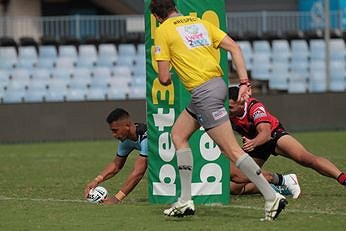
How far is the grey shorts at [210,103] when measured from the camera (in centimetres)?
1048

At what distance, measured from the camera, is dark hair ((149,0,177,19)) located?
10547 mm

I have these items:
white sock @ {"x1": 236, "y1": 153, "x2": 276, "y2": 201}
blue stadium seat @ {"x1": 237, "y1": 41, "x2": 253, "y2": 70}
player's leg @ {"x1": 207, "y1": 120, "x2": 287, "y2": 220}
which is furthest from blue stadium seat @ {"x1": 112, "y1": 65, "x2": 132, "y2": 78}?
white sock @ {"x1": 236, "y1": 153, "x2": 276, "y2": 201}

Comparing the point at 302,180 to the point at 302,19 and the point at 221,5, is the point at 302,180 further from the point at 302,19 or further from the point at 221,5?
the point at 302,19

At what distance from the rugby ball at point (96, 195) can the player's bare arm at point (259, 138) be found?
1709 millimetres

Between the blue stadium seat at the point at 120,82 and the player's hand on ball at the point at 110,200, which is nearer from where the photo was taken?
the player's hand on ball at the point at 110,200

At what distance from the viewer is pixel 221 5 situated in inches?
477

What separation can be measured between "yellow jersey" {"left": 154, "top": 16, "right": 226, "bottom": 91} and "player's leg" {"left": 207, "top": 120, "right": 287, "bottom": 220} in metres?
0.51

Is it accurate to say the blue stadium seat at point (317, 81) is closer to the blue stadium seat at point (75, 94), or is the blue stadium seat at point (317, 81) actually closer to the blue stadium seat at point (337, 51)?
the blue stadium seat at point (337, 51)

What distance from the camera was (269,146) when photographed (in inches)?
518

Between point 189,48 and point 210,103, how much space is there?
1.89ft

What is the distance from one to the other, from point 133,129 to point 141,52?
718 inches

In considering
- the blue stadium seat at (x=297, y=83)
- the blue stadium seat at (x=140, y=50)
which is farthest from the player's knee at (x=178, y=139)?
the blue stadium seat at (x=140, y=50)

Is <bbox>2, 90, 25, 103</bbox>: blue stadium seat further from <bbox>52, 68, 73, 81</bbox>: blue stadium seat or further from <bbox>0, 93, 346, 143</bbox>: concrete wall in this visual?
<bbox>0, 93, 346, 143</bbox>: concrete wall

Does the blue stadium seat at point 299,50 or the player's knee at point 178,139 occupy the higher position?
the player's knee at point 178,139
